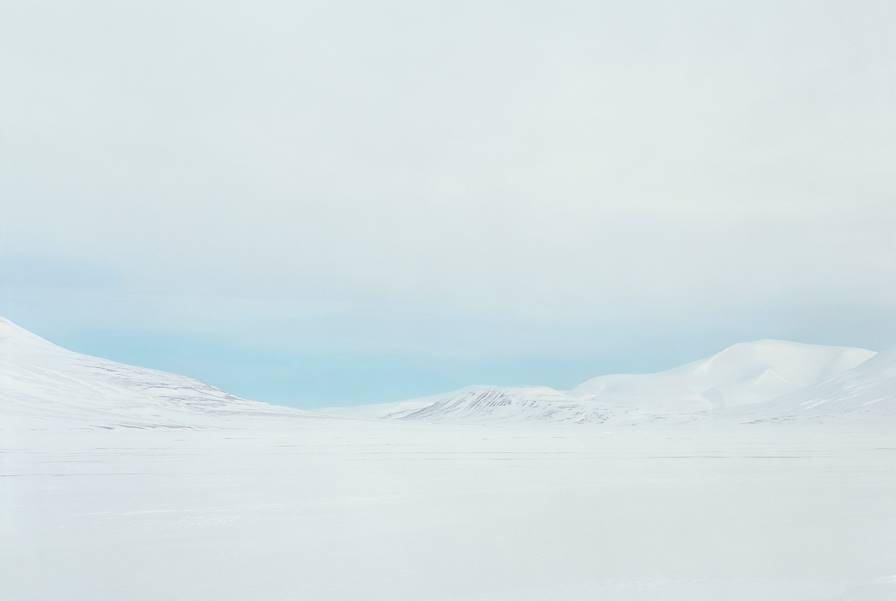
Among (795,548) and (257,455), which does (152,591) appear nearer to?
(795,548)

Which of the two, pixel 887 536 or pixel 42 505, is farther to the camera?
pixel 42 505

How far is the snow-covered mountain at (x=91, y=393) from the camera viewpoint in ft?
239

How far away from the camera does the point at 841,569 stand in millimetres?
8664

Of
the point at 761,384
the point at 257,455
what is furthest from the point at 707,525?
the point at 761,384

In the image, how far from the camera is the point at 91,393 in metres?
94.2

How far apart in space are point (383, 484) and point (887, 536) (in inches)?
381

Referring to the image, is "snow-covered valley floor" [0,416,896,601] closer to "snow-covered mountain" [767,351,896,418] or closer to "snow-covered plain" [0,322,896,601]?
"snow-covered plain" [0,322,896,601]

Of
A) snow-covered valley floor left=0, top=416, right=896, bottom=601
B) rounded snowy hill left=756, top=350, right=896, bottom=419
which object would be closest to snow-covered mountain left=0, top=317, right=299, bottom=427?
snow-covered valley floor left=0, top=416, right=896, bottom=601

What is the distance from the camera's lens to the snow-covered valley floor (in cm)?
780

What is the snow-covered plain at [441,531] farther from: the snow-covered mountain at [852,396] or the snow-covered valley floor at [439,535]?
the snow-covered mountain at [852,396]

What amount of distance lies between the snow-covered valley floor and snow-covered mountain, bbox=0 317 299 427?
49.2 m

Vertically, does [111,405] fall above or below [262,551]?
above

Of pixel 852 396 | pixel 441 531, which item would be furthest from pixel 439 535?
pixel 852 396

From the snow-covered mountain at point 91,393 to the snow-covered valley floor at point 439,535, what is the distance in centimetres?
4924
